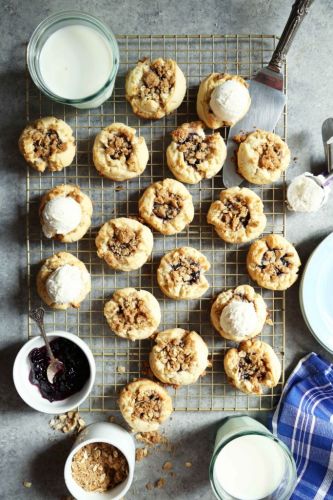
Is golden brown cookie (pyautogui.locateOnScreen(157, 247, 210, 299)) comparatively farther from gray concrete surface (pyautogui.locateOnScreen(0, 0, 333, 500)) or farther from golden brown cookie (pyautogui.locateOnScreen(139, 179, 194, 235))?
gray concrete surface (pyautogui.locateOnScreen(0, 0, 333, 500))

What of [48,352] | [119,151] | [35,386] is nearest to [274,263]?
[119,151]

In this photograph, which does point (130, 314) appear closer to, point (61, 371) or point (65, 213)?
point (61, 371)

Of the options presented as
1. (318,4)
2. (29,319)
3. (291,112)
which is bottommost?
(29,319)

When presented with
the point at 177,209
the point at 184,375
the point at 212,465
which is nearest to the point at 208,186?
the point at 177,209

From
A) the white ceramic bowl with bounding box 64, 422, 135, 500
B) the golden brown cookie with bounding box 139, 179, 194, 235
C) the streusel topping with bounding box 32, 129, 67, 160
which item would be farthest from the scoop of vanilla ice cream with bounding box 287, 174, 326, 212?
the white ceramic bowl with bounding box 64, 422, 135, 500

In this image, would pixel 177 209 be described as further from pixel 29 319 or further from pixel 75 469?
pixel 75 469
